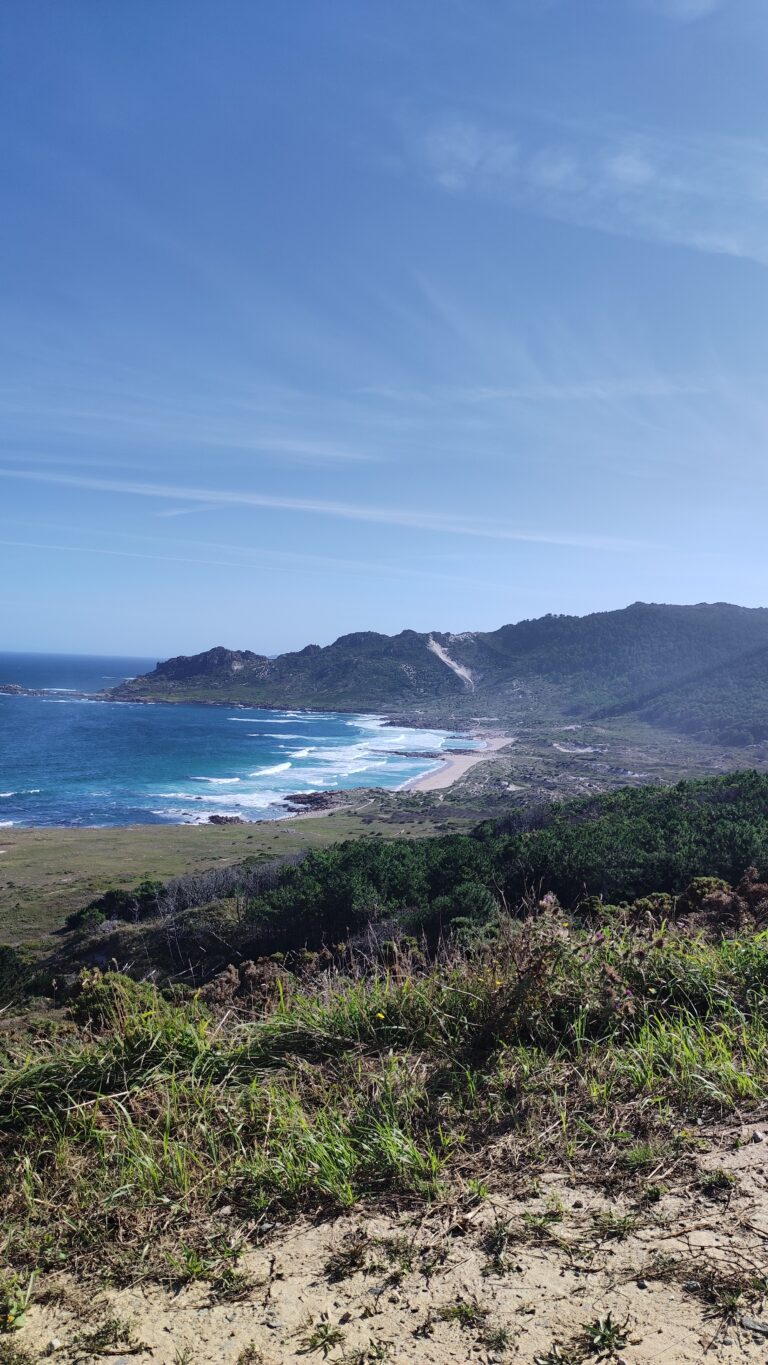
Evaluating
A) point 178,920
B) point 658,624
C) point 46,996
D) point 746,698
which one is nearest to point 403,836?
point 178,920

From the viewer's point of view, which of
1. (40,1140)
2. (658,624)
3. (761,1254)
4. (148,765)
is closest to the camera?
(761,1254)

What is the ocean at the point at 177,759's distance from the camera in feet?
189

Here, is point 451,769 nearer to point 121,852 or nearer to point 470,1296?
point 121,852

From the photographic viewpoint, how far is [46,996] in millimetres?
16719

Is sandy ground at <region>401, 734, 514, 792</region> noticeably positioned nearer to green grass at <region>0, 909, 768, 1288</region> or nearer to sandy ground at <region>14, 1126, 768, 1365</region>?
green grass at <region>0, 909, 768, 1288</region>

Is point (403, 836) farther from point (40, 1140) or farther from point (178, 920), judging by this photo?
point (40, 1140)

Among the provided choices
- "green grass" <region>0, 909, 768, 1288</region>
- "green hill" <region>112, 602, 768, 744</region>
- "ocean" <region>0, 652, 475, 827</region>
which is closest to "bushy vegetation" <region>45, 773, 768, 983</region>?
"green grass" <region>0, 909, 768, 1288</region>

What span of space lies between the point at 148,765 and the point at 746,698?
91.0m

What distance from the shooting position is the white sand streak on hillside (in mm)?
162163

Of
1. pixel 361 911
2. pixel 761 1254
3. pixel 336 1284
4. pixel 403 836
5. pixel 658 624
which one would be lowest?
pixel 403 836

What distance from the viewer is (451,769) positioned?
79375mm

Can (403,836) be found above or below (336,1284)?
below

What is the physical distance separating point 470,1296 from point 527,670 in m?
166

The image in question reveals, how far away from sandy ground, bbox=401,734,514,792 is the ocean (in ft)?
7.21
